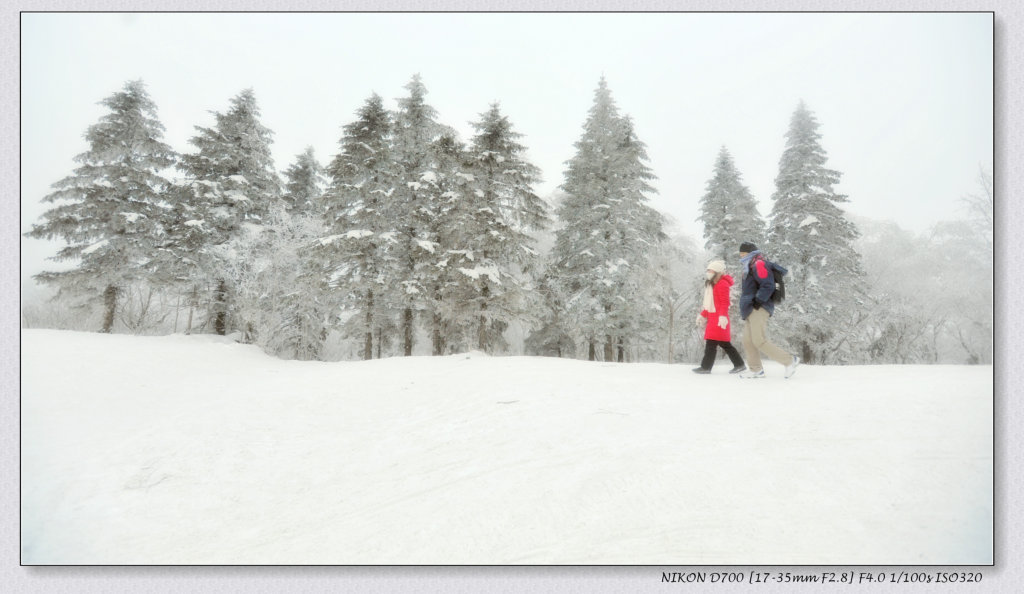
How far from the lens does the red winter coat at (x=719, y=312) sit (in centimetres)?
562

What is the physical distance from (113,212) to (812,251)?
25625 mm

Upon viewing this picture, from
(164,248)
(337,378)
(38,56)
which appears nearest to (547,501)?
(337,378)

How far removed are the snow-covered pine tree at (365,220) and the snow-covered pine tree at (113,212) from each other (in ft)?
19.6

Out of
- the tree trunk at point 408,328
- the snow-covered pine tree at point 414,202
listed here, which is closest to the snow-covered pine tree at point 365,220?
the snow-covered pine tree at point 414,202

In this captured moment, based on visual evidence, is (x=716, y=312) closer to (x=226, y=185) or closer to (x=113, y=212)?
(x=113, y=212)

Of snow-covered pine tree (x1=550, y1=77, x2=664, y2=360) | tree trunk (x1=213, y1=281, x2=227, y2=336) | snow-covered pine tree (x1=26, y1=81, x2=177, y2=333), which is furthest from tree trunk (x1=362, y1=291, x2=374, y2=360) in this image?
snow-covered pine tree (x1=550, y1=77, x2=664, y2=360)

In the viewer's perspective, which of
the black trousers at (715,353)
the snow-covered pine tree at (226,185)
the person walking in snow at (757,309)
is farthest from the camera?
the snow-covered pine tree at (226,185)

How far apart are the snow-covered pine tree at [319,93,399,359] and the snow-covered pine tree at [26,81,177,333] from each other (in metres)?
5.98

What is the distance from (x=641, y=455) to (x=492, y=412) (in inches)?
72.4

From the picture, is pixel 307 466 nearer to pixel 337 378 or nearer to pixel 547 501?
pixel 547 501

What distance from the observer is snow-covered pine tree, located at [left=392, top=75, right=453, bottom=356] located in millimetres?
15094

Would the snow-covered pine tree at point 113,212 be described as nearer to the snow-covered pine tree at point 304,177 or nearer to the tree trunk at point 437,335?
the snow-covered pine tree at point 304,177

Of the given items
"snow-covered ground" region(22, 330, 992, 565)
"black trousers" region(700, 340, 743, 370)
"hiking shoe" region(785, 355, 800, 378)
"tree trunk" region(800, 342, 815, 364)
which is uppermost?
"black trousers" region(700, 340, 743, 370)

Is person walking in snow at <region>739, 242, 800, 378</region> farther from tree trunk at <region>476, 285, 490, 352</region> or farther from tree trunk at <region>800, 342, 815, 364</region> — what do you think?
tree trunk at <region>800, 342, 815, 364</region>
